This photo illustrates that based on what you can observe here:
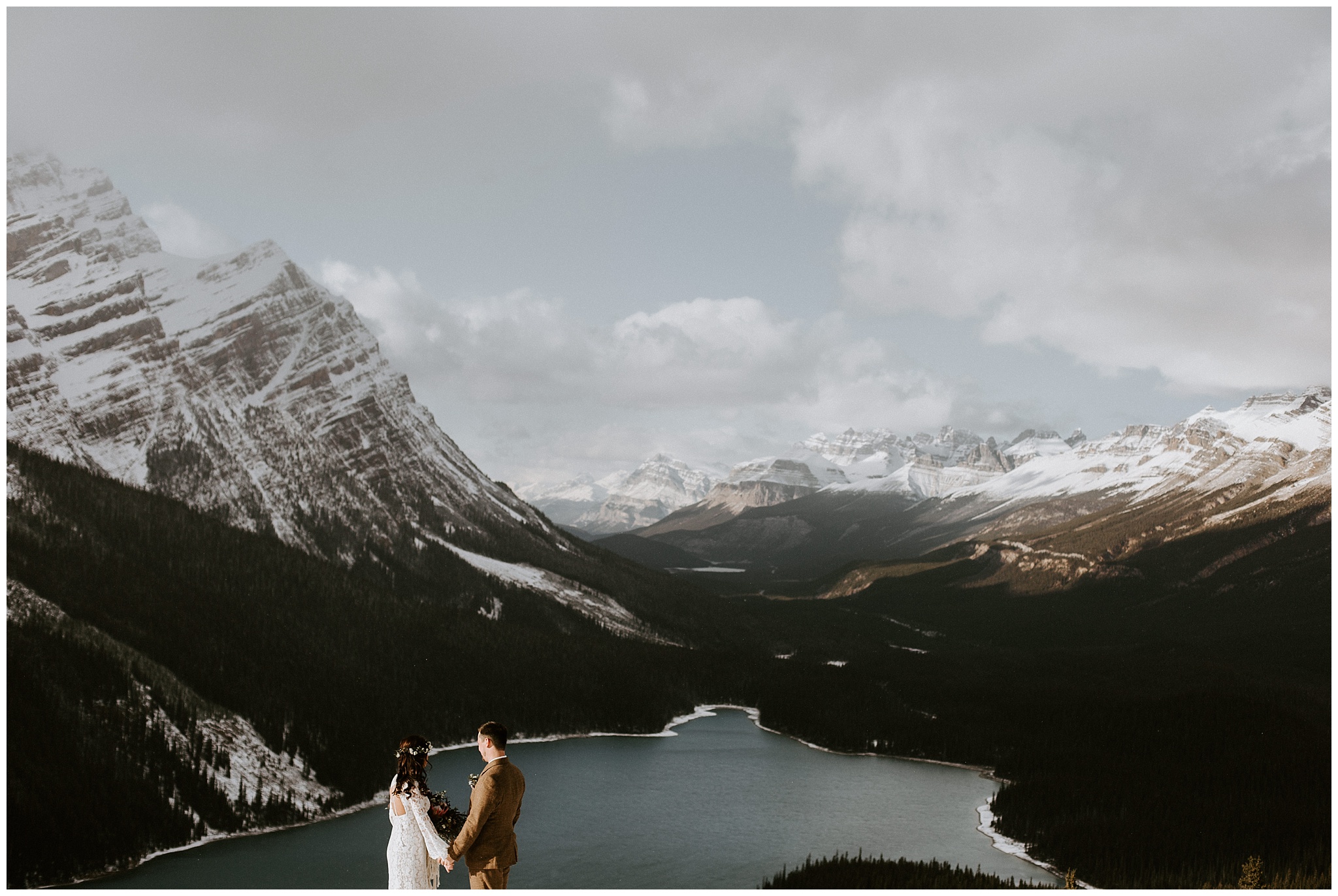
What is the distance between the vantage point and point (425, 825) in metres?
19.6

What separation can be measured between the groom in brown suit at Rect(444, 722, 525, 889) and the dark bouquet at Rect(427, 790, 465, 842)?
0.64 m

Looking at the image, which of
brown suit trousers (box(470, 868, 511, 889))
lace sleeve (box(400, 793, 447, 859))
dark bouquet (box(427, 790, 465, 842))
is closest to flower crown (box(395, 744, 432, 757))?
lace sleeve (box(400, 793, 447, 859))

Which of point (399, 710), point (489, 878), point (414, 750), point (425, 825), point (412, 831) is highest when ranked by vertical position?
point (414, 750)

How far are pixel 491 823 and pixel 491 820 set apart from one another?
0.08 metres

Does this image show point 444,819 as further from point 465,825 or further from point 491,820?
point 491,820

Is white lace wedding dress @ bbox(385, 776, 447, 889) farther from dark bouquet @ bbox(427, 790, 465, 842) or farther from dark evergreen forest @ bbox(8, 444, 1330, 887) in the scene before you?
dark evergreen forest @ bbox(8, 444, 1330, 887)

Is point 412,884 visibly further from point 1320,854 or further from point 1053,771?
point 1053,771

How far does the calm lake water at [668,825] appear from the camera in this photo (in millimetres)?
92000

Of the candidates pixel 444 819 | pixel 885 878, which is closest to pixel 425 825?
pixel 444 819

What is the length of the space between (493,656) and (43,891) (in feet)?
356

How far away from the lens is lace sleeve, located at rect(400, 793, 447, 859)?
1945 centimetres

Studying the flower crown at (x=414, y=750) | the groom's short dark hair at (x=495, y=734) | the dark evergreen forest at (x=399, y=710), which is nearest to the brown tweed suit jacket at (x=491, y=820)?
the groom's short dark hair at (x=495, y=734)

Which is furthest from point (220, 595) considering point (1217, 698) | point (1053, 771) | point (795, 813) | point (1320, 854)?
point (1217, 698)

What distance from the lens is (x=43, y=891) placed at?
79.1 m
